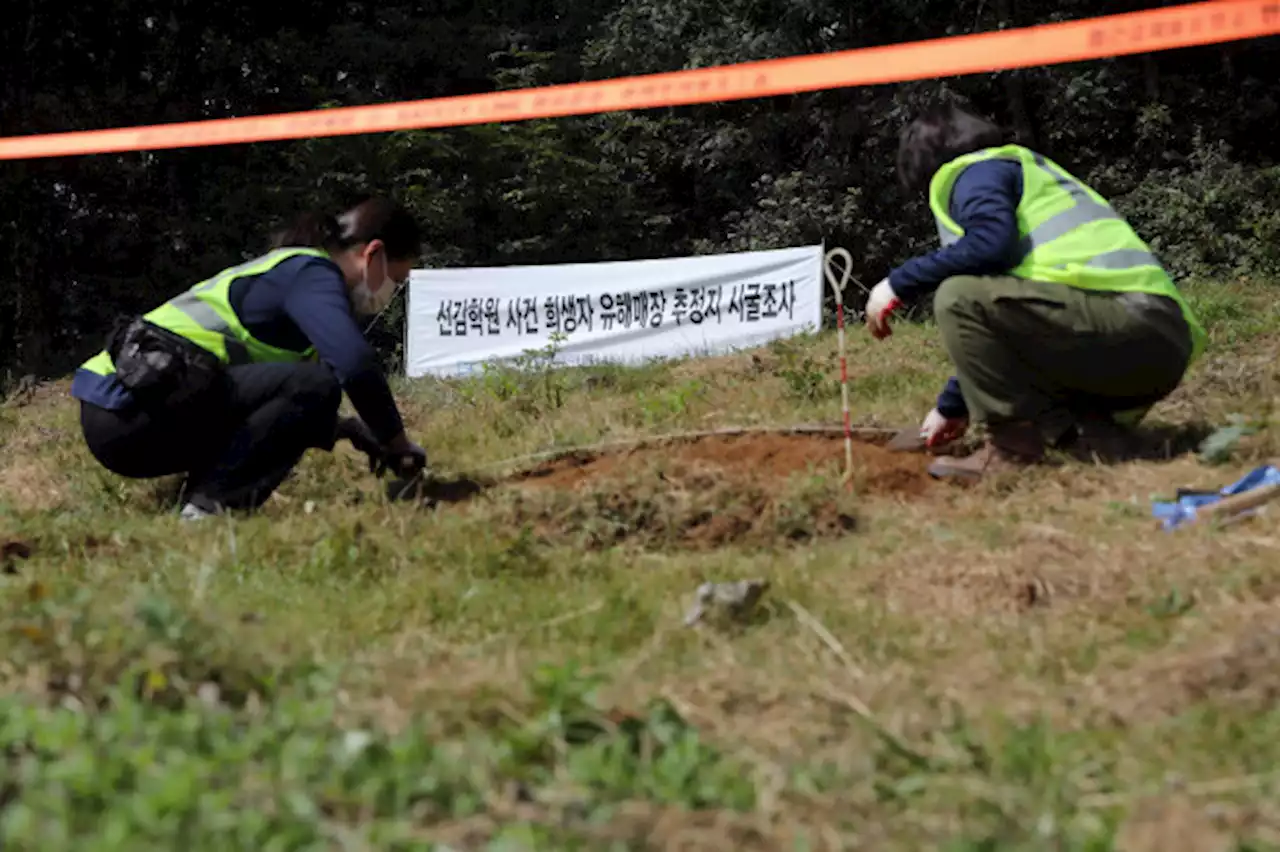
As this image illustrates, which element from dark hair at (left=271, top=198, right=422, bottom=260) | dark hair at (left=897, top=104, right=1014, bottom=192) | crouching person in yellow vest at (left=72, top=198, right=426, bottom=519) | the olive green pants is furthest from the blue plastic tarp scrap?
dark hair at (left=271, top=198, right=422, bottom=260)

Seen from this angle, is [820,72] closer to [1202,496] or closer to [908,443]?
[908,443]

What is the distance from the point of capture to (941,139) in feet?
12.6

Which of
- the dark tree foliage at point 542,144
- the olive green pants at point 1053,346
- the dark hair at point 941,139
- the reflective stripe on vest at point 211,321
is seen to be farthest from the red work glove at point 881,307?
the dark tree foliage at point 542,144

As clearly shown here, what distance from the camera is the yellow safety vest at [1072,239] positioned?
12.0 ft

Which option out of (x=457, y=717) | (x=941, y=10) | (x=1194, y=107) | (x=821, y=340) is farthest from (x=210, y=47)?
(x=457, y=717)

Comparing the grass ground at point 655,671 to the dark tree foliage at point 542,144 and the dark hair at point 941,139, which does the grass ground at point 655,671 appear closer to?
the dark hair at point 941,139

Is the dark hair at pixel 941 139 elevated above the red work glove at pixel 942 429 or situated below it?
above

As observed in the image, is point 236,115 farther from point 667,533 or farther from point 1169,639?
point 1169,639

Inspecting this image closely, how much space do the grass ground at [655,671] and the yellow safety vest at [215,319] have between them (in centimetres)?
49

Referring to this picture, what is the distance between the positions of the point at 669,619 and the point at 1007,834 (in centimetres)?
110

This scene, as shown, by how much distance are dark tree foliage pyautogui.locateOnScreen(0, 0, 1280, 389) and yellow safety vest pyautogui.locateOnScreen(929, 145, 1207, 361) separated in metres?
10.3

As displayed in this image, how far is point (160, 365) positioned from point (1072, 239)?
8.64ft

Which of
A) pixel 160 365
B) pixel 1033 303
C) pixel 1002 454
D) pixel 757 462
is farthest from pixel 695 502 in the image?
pixel 160 365

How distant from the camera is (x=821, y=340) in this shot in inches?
359
